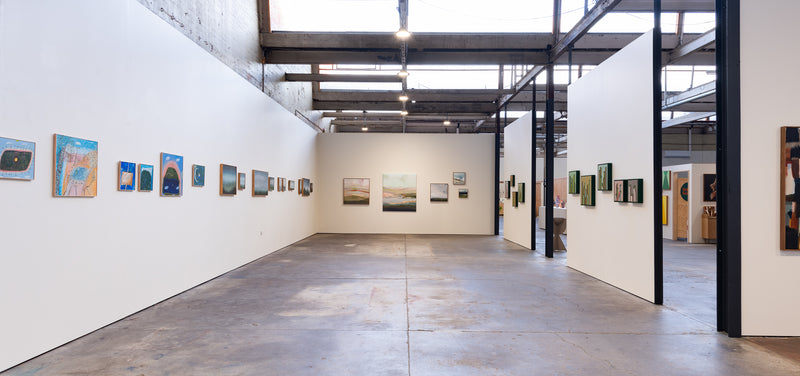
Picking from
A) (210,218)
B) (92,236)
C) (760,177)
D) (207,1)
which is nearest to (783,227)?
(760,177)

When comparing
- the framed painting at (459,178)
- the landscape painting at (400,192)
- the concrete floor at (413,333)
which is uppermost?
the framed painting at (459,178)

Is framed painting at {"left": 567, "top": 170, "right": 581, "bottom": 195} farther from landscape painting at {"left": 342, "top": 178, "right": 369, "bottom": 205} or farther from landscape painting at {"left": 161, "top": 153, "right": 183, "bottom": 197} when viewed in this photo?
landscape painting at {"left": 342, "top": 178, "right": 369, "bottom": 205}

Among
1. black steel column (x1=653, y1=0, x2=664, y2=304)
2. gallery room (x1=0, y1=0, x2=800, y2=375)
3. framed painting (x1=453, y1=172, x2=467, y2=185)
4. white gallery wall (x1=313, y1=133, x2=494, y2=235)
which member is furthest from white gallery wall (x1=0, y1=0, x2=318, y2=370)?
framed painting (x1=453, y1=172, x2=467, y2=185)

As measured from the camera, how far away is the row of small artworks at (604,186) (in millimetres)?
7168

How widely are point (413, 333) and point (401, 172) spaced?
42.8 feet

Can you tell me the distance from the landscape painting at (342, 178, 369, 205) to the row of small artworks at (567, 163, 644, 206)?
9692mm

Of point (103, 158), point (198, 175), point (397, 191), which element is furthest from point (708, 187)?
point (103, 158)

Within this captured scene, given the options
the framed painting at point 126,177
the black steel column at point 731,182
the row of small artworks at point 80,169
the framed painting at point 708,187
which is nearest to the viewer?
the row of small artworks at point 80,169

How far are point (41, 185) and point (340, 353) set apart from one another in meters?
3.40

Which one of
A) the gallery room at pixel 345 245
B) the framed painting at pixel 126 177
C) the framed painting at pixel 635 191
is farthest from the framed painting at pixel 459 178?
the framed painting at pixel 126 177

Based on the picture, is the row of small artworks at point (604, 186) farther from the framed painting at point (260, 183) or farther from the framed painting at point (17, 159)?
the framed painting at point (17, 159)

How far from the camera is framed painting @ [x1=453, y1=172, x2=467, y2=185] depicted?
18.0 meters

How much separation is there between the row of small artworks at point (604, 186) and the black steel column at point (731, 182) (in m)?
1.89

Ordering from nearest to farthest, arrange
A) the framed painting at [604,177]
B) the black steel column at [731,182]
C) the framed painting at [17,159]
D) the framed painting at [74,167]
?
the framed painting at [17,159], the framed painting at [74,167], the black steel column at [731,182], the framed painting at [604,177]
